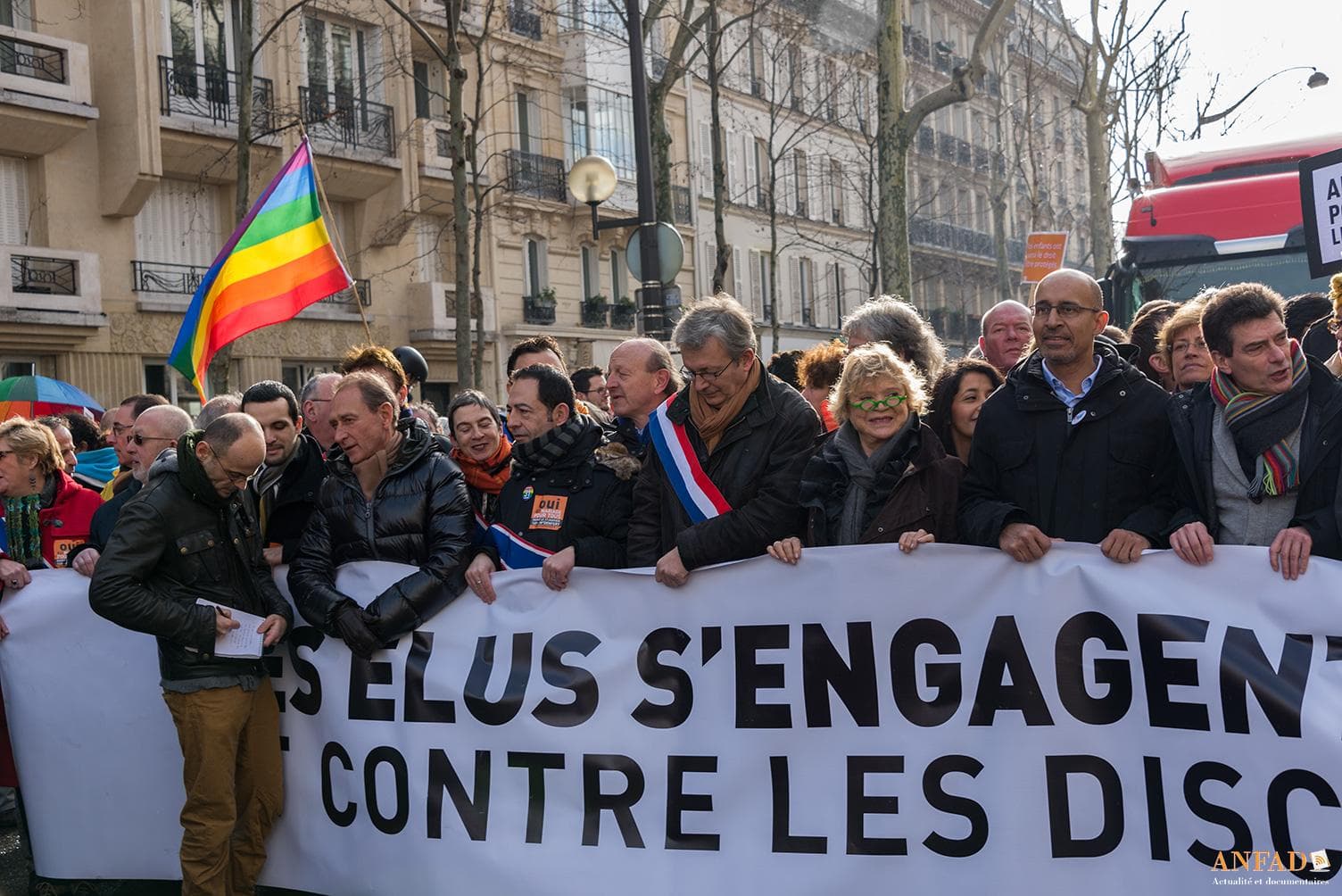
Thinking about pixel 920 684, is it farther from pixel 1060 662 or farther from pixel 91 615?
pixel 91 615

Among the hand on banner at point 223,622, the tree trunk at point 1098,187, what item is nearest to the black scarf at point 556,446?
the hand on banner at point 223,622

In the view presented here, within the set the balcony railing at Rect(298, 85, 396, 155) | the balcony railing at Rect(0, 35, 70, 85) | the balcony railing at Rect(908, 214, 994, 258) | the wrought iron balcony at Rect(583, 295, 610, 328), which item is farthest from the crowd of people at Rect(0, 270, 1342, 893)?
the balcony railing at Rect(908, 214, 994, 258)

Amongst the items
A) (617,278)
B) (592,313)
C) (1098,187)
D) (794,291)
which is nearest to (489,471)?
(1098,187)

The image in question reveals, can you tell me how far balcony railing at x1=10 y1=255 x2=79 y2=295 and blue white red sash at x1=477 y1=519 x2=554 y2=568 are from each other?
16.9 metres

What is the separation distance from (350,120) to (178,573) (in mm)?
22234

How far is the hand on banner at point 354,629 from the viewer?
5.28 m

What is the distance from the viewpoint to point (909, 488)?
4754 mm

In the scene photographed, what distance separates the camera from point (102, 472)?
Result: 362 inches

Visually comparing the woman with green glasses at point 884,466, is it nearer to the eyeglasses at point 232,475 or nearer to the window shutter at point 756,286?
the eyeglasses at point 232,475

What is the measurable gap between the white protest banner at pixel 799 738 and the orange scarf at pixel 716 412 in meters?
0.46

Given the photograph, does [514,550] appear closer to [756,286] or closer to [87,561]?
[87,561]

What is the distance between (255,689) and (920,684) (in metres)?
2.33

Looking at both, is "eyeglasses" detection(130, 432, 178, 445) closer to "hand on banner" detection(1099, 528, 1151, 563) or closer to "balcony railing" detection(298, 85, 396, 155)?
"hand on banner" detection(1099, 528, 1151, 563)

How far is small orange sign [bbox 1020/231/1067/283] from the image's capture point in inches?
698
